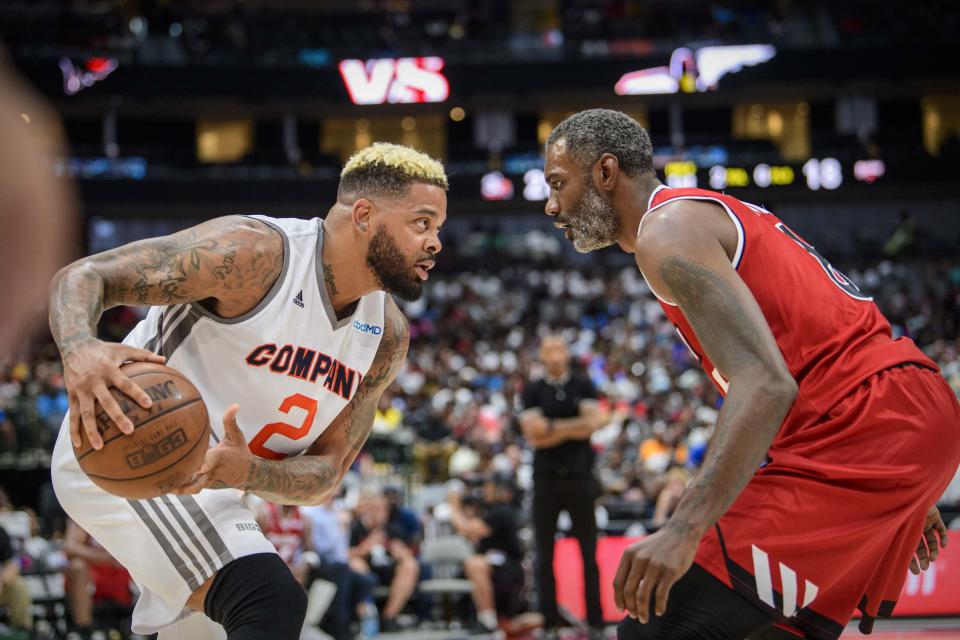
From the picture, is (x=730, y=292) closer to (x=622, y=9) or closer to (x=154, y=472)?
(x=154, y=472)

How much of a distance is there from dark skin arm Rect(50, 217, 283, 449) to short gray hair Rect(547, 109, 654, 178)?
1.07 metres

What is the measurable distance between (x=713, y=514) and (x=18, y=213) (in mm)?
1907

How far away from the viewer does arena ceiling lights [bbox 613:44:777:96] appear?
81.3 ft

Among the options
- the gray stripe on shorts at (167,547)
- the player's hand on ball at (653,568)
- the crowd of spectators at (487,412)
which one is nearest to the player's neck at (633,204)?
the player's hand on ball at (653,568)

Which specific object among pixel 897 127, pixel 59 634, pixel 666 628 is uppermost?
pixel 897 127

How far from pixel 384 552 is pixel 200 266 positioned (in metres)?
6.23

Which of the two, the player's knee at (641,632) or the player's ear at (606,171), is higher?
the player's ear at (606,171)

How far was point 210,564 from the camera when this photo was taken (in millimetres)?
3279

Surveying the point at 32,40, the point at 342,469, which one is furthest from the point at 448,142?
the point at 342,469

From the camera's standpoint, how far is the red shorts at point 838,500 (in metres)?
2.56

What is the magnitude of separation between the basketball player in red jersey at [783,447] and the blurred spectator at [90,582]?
6.50 meters

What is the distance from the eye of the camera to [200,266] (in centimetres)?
331

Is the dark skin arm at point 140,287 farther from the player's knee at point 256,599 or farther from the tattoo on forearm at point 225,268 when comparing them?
the player's knee at point 256,599

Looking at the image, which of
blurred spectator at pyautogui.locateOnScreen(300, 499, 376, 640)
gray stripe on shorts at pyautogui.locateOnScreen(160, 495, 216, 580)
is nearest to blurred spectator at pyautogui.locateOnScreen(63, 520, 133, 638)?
blurred spectator at pyautogui.locateOnScreen(300, 499, 376, 640)
